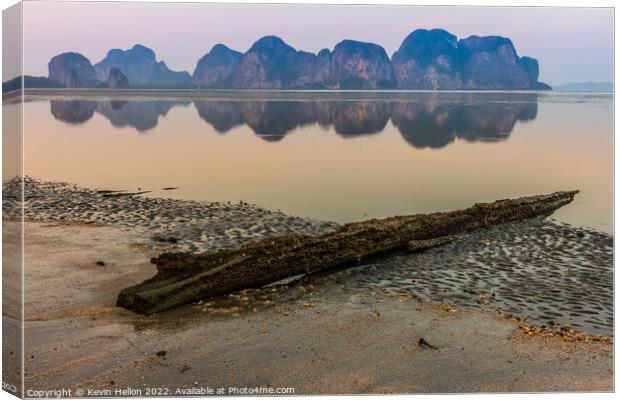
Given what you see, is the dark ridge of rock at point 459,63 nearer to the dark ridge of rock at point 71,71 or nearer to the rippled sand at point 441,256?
the rippled sand at point 441,256

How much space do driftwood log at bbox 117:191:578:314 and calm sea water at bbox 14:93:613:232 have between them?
1052 mm

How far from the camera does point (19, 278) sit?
8.57 meters

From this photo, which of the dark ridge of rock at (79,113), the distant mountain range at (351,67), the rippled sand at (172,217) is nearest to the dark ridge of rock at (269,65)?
the distant mountain range at (351,67)

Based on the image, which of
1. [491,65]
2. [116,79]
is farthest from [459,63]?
[116,79]

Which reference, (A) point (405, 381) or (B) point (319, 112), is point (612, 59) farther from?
(B) point (319, 112)

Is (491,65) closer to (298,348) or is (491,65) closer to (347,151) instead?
(298,348)

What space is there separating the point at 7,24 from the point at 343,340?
6393mm

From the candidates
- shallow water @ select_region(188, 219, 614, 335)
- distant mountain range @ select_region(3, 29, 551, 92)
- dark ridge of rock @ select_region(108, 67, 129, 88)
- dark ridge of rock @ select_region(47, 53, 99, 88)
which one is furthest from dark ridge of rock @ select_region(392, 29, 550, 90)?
dark ridge of rock @ select_region(47, 53, 99, 88)

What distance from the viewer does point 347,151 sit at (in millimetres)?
19078

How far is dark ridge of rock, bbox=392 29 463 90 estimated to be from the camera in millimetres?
11227

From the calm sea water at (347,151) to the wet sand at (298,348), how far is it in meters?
3.97

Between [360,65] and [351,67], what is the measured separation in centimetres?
23

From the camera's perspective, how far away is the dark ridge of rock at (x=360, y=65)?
11.9m

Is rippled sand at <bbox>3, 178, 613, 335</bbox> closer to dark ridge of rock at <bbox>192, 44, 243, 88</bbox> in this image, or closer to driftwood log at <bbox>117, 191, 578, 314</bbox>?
driftwood log at <bbox>117, 191, 578, 314</bbox>
